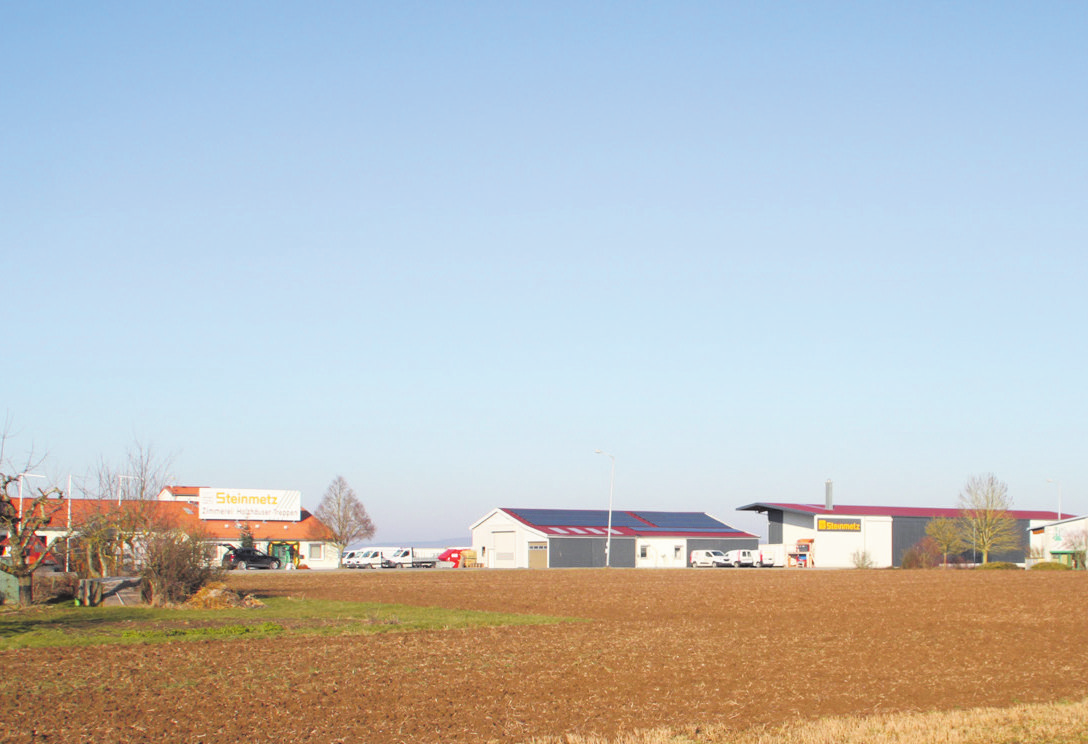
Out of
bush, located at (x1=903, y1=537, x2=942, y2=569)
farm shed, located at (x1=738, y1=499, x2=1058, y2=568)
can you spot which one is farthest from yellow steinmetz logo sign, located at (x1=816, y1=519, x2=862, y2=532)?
bush, located at (x1=903, y1=537, x2=942, y2=569)

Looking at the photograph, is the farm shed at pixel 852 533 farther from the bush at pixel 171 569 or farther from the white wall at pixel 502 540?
the bush at pixel 171 569

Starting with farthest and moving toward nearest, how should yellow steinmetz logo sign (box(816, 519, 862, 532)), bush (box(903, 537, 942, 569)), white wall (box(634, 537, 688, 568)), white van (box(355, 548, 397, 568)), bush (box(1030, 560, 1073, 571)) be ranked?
yellow steinmetz logo sign (box(816, 519, 862, 532)) → white wall (box(634, 537, 688, 568)) → bush (box(903, 537, 942, 569)) → white van (box(355, 548, 397, 568)) → bush (box(1030, 560, 1073, 571))

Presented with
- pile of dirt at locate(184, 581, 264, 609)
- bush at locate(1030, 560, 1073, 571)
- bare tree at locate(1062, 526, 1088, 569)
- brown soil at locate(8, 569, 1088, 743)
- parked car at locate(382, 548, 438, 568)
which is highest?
brown soil at locate(8, 569, 1088, 743)

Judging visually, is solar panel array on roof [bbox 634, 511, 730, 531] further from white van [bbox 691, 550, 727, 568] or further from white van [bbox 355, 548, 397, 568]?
white van [bbox 355, 548, 397, 568]

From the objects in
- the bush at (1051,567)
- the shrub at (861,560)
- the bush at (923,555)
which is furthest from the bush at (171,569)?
the bush at (923,555)

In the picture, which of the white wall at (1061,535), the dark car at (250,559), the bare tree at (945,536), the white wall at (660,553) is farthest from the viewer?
the white wall at (660,553)

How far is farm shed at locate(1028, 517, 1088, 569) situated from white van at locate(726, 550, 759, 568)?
74.9ft

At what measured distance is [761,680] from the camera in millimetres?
16594

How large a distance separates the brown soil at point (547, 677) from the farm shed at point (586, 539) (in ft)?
174

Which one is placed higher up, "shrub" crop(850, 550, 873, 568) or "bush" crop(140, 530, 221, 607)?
"bush" crop(140, 530, 221, 607)

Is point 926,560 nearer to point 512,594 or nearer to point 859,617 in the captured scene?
point 512,594

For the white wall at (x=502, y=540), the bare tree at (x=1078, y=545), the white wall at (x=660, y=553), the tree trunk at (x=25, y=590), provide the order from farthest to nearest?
the white wall at (x=660, y=553)
the white wall at (x=502, y=540)
the bare tree at (x=1078, y=545)
the tree trunk at (x=25, y=590)

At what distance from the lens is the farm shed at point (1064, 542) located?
79.9 metres

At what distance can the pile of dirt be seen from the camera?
30.1 meters
